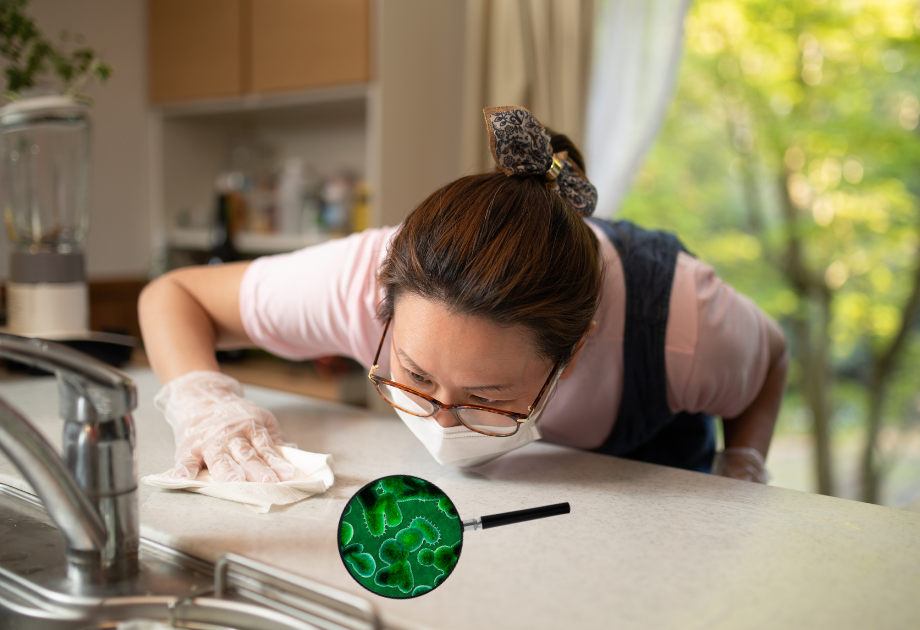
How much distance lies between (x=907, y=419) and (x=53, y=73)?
3.55 metres

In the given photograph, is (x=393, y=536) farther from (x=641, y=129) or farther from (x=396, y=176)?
(x=641, y=129)

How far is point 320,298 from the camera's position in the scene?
3.34 feet

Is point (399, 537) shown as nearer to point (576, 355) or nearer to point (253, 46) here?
point (576, 355)

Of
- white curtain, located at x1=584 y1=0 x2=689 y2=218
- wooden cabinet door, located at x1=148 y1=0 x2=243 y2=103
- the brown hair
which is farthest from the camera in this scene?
wooden cabinet door, located at x1=148 y1=0 x2=243 y2=103

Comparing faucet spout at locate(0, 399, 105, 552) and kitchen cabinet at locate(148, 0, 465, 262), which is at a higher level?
kitchen cabinet at locate(148, 0, 465, 262)

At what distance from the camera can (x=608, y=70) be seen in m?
2.04

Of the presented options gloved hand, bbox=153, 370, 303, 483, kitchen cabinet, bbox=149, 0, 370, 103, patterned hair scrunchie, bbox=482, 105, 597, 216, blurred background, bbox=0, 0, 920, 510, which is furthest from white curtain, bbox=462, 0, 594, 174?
gloved hand, bbox=153, 370, 303, 483

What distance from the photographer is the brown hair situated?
755 mm

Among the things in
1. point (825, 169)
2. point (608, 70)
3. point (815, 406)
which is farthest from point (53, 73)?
point (815, 406)

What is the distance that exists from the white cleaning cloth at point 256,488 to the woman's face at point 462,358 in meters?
0.16

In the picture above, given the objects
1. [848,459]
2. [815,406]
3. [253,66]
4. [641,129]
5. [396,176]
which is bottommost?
[848,459]

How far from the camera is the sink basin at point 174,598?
1.76ft

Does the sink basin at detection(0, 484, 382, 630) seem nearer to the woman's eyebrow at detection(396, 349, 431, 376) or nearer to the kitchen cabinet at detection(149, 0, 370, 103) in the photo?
the woman's eyebrow at detection(396, 349, 431, 376)

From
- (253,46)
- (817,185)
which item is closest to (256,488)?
(253,46)
